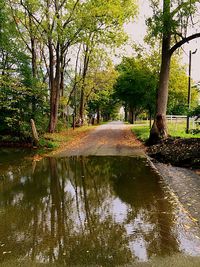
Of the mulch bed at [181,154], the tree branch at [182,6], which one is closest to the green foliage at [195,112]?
the mulch bed at [181,154]

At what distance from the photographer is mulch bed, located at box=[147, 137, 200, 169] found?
10.8 meters

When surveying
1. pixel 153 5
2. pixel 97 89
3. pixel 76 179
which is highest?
pixel 153 5

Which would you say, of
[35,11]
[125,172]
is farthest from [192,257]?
[35,11]

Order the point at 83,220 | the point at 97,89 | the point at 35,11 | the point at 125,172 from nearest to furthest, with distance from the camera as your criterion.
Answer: the point at 83,220, the point at 125,172, the point at 35,11, the point at 97,89

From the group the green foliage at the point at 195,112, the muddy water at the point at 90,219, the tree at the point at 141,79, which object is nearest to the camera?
the muddy water at the point at 90,219

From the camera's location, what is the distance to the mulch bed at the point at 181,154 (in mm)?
10789

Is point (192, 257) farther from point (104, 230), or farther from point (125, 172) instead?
point (125, 172)

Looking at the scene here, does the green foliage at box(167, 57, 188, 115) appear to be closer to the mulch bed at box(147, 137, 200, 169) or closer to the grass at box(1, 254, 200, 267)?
the mulch bed at box(147, 137, 200, 169)

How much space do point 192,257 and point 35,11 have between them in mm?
19907

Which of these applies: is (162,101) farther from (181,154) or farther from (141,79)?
(141,79)

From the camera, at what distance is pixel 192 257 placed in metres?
3.96

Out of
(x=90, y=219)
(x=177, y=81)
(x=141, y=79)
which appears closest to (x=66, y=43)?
(x=141, y=79)

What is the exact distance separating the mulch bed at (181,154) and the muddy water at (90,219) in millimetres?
1916

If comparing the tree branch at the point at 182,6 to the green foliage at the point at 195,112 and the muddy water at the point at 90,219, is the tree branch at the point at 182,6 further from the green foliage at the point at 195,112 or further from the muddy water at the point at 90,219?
the muddy water at the point at 90,219
